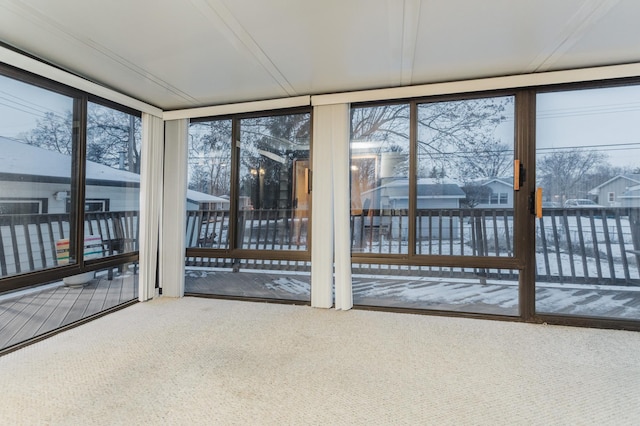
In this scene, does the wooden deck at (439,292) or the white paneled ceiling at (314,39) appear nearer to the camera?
the white paneled ceiling at (314,39)

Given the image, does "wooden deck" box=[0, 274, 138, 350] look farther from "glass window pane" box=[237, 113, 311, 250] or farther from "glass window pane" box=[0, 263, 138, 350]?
"glass window pane" box=[237, 113, 311, 250]

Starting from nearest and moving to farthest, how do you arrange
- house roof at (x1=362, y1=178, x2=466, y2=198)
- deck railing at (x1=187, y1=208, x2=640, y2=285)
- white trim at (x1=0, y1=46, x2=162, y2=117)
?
1. white trim at (x1=0, y1=46, x2=162, y2=117)
2. deck railing at (x1=187, y1=208, x2=640, y2=285)
3. house roof at (x1=362, y1=178, x2=466, y2=198)

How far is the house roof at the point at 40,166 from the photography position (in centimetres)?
217

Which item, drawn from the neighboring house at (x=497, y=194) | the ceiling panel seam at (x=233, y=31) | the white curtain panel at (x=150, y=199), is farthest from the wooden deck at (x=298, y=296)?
the ceiling panel seam at (x=233, y=31)

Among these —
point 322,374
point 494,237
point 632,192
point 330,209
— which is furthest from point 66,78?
point 632,192

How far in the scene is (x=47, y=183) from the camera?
2445mm

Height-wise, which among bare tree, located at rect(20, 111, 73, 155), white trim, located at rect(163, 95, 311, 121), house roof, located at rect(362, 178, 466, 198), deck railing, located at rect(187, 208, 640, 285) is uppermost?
white trim, located at rect(163, 95, 311, 121)

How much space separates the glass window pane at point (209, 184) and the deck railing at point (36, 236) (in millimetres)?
850

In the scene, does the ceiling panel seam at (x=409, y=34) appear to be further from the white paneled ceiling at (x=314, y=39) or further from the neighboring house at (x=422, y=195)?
the neighboring house at (x=422, y=195)

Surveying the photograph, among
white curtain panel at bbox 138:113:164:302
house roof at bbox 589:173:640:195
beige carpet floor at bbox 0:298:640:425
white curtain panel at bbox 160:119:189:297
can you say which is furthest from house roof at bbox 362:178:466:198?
white curtain panel at bbox 138:113:164:302

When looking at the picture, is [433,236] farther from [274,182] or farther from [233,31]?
[233,31]

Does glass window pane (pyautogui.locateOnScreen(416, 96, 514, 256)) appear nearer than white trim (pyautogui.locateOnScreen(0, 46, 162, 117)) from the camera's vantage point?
No

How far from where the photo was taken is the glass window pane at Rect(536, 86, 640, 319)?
2.55 metres

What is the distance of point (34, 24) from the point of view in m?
1.86
